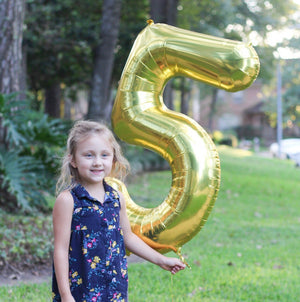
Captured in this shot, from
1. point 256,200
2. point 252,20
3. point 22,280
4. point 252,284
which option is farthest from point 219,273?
point 252,20

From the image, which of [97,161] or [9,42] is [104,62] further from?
[97,161]

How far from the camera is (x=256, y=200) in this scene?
915 centimetres

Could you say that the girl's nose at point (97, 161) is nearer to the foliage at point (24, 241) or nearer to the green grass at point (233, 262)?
the green grass at point (233, 262)

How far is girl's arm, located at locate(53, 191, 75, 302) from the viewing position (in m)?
1.95

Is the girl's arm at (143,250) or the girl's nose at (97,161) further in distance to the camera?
the girl's arm at (143,250)

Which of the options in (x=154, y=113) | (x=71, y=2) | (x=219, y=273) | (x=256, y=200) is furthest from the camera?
(x=71, y=2)

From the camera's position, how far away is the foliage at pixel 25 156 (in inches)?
206

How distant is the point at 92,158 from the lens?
207cm

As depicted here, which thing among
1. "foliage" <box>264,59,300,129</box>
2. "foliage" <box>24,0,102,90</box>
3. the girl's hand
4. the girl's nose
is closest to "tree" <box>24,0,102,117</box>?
"foliage" <box>24,0,102,90</box>

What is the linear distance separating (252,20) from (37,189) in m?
11.2

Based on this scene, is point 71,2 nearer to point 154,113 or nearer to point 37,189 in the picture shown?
point 37,189

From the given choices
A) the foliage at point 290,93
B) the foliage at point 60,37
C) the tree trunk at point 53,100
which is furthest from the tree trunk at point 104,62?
the foliage at point 290,93

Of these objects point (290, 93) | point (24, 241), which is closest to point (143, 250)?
point (24, 241)

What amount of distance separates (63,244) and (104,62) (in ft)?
25.0
